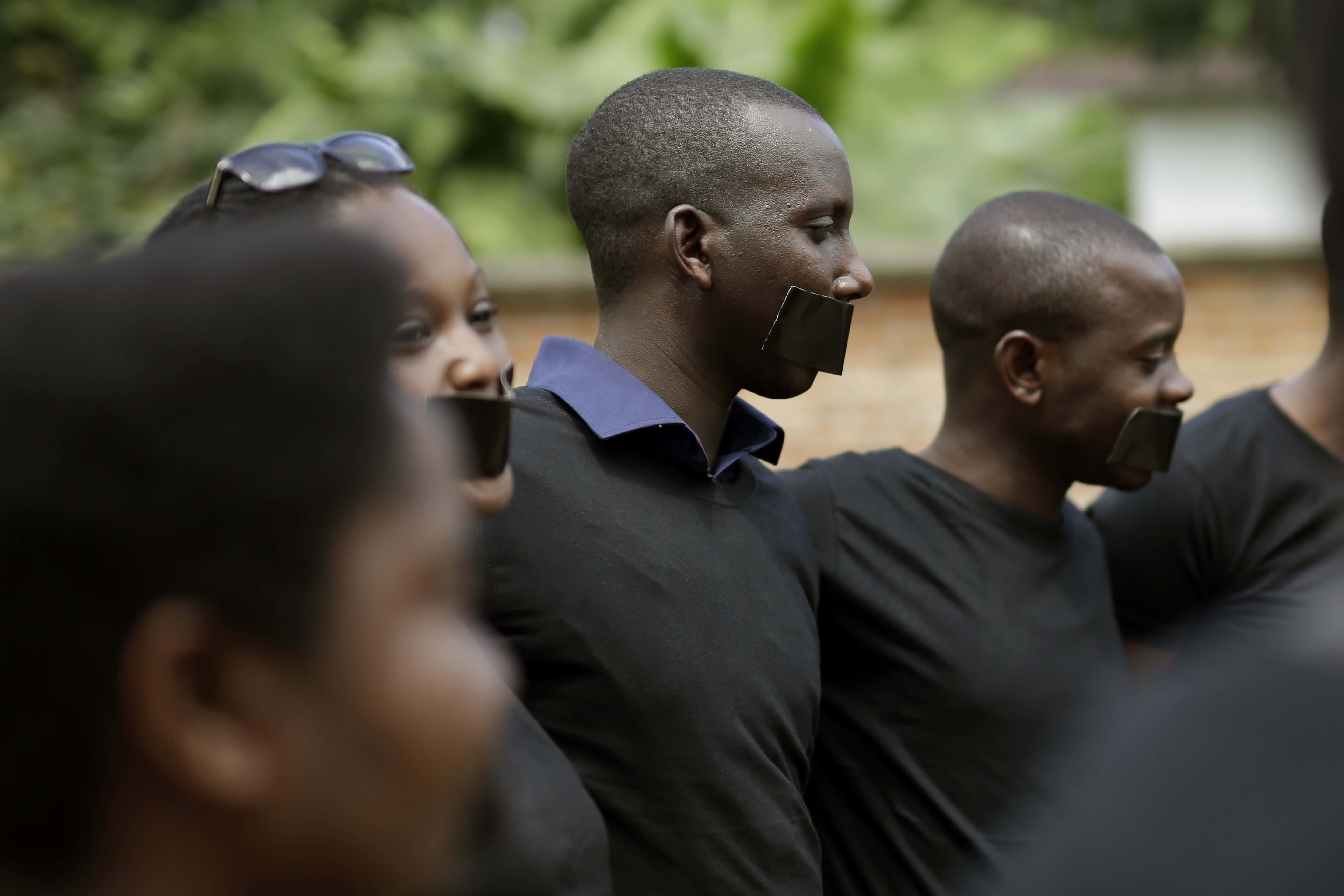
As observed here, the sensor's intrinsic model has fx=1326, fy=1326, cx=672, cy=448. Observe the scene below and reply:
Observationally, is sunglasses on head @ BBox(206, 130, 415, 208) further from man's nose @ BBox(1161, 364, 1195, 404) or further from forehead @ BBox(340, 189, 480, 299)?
man's nose @ BBox(1161, 364, 1195, 404)

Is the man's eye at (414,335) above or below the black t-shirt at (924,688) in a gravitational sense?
above

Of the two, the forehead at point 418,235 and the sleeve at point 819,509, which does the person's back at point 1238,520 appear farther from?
the forehead at point 418,235

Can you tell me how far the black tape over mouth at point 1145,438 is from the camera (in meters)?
2.91

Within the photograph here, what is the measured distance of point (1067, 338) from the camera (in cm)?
300

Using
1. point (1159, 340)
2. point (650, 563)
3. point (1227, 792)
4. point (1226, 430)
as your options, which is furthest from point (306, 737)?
point (1226, 430)

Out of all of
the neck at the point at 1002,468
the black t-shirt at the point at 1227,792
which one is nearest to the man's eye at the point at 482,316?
the black t-shirt at the point at 1227,792

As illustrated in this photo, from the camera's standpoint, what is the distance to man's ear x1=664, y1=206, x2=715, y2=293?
2.37 meters

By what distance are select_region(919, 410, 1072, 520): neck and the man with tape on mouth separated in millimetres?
615

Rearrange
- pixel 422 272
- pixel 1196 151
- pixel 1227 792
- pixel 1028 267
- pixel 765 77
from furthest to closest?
pixel 1196 151 < pixel 765 77 < pixel 1028 267 < pixel 422 272 < pixel 1227 792

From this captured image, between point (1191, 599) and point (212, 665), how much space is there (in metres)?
2.74

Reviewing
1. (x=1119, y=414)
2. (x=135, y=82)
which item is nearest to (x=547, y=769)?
(x=1119, y=414)

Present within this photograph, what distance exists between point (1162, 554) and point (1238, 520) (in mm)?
185

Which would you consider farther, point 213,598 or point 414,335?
point 414,335

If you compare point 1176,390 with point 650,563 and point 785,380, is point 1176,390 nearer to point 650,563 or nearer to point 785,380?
point 785,380
